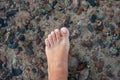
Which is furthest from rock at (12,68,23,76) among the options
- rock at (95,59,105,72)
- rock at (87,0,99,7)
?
rock at (87,0,99,7)

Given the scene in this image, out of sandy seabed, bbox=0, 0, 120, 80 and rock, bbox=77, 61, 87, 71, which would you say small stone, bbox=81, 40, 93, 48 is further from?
rock, bbox=77, 61, 87, 71

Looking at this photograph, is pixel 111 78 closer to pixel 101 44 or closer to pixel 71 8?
pixel 101 44

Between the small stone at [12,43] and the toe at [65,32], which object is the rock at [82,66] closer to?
the toe at [65,32]

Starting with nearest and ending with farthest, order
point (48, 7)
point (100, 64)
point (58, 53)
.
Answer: point (100, 64), point (58, 53), point (48, 7)

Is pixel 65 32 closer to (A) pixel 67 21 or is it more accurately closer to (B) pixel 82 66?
(A) pixel 67 21

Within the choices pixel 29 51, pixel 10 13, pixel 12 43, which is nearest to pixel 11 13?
pixel 10 13

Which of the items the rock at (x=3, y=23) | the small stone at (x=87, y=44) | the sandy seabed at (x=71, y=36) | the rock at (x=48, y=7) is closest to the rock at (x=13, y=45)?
the sandy seabed at (x=71, y=36)

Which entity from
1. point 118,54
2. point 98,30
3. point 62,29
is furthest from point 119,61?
point 62,29

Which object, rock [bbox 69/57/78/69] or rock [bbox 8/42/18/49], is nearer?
rock [bbox 69/57/78/69]

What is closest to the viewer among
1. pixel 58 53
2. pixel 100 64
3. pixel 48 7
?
pixel 100 64
